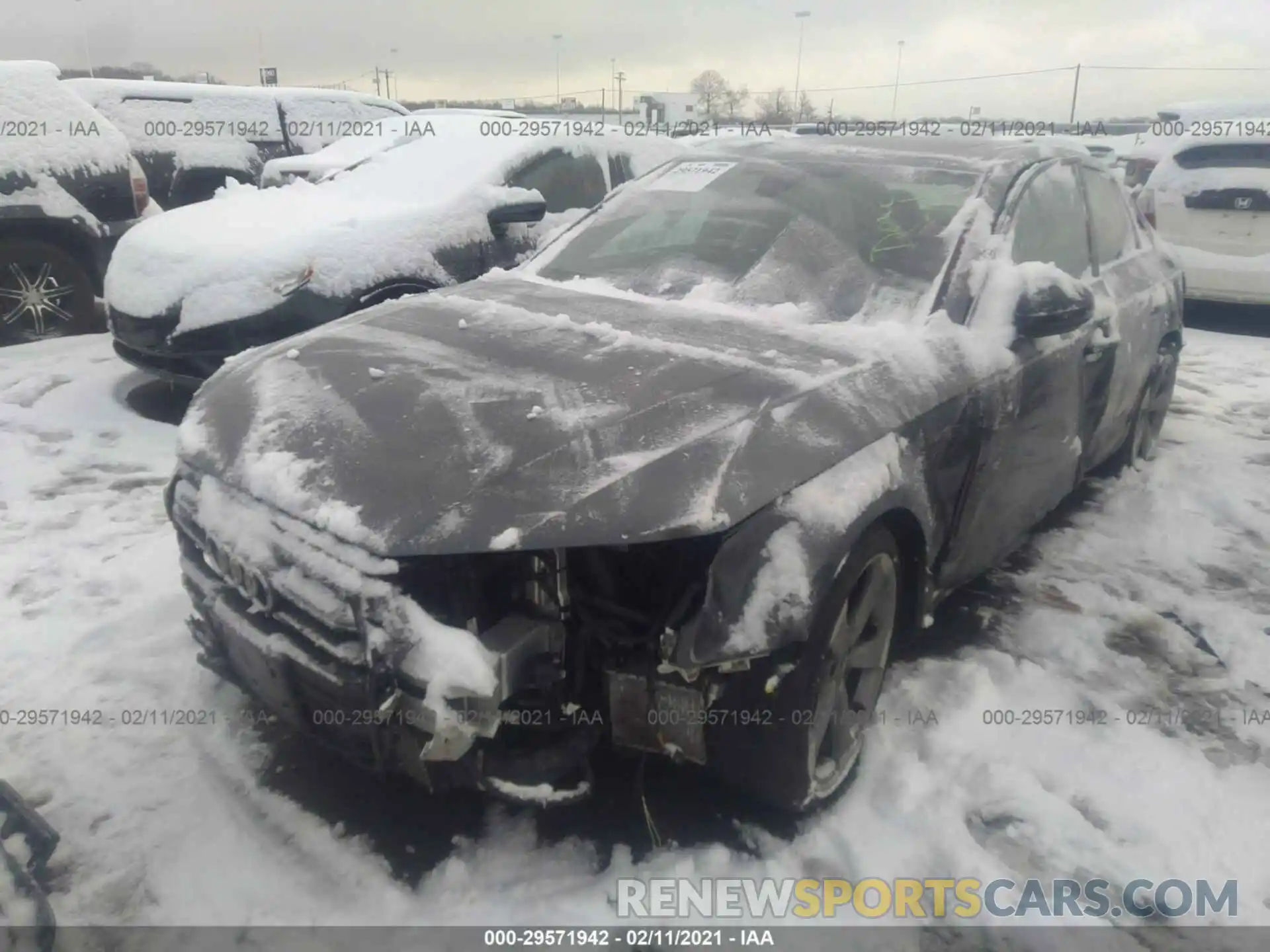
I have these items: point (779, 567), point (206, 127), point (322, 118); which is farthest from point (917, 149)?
point (322, 118)

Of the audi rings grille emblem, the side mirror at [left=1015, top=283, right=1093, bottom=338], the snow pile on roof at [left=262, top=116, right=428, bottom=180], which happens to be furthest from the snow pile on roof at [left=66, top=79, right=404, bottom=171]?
the side mirror at [left=1015, top=283, right=1093, bottom=338]

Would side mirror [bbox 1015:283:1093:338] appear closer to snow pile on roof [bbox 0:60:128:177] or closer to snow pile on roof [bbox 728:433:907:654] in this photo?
snow pile on roof [bbox 728:433:907:654]

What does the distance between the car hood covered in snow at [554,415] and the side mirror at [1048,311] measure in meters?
0.21

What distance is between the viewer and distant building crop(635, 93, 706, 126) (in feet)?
52.2

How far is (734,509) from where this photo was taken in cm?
194

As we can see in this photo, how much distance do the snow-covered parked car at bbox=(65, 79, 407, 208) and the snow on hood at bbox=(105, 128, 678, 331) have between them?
448 centimetres

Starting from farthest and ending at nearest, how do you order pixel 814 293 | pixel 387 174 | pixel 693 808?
pixel 387 174 < pixel 814 293 < pixel 693 808

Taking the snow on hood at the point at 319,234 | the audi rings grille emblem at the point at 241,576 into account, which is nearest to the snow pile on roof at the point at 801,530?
the audi rings grille emblem at the point at 241,576

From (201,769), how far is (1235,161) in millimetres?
8890

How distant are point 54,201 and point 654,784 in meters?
6.35

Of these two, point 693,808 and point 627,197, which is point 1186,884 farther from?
point 627,197

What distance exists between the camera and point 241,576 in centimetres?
222

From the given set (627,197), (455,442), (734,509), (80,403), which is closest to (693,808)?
(734,509)

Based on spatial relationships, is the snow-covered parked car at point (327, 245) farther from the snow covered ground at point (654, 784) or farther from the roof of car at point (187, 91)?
the roof of car at point (187, 91)
